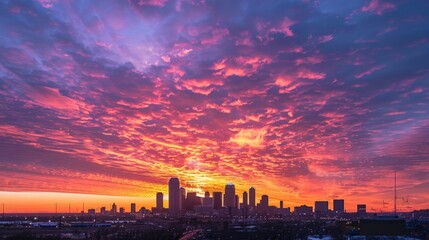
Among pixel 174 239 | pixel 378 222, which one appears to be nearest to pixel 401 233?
pixel 378 222

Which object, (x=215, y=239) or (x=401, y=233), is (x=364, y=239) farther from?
(x=215, y=239)

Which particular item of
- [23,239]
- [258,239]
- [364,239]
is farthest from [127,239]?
[364,239]

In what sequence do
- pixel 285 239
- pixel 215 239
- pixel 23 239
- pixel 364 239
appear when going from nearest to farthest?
1. pixel 23 239
2. pixel 364 239
3. pixel 285 239
4. pixel 215 239

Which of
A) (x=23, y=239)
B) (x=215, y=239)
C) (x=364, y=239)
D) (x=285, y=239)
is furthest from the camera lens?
(x=215, y=239)

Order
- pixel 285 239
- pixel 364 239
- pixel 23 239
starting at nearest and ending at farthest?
pixel 23 239 → pixel 364 239 → pixel 285 239

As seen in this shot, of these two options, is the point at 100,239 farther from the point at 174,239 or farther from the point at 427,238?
the point at 427,238

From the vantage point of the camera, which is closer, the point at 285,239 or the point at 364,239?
the point at 364,239

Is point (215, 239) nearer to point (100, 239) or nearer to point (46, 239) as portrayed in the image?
point (100, 239)

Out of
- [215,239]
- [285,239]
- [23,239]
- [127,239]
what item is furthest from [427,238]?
[23,239]

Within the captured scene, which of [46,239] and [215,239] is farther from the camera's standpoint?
[215,239]
